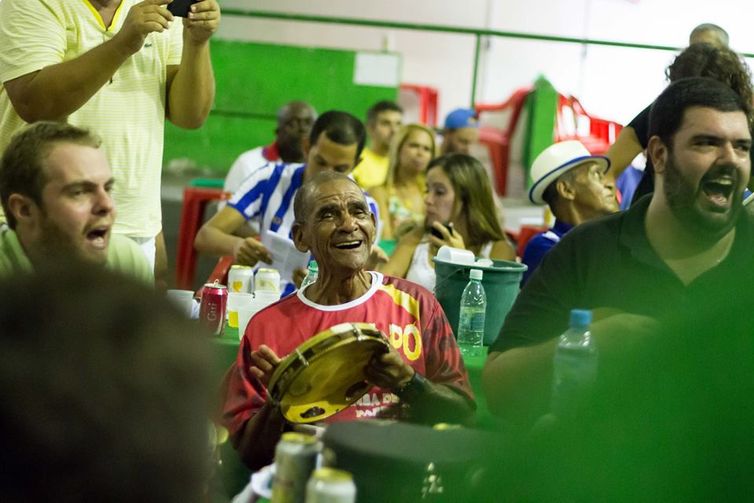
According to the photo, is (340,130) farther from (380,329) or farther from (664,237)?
(664,237)

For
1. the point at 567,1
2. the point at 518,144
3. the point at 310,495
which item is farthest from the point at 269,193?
the point at 567,1

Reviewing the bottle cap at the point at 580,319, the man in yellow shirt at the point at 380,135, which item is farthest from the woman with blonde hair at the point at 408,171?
the bottle cap at the point at 580,319

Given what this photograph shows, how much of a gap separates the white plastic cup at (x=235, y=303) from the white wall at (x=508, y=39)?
25.3 ft

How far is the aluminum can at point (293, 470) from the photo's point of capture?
1.47 m

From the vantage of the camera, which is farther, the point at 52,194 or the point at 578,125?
the point at 578,125

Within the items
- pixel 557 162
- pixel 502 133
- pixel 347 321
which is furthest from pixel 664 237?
pixel 502 133

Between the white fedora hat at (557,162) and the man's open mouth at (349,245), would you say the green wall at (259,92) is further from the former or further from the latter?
the man's open mouth at (349,245)

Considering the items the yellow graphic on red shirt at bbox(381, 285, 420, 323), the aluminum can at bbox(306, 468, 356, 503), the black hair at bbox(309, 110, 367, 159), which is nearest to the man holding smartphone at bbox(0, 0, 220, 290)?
the yellow graphic on red shirt at bbox(381, 285, 420, 323)

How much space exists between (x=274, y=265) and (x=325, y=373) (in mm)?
2005

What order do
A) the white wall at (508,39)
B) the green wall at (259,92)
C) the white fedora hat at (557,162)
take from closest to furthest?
the white fedora hat at (557,162) < the green wall at (259,92) < the white wall at (508,39)

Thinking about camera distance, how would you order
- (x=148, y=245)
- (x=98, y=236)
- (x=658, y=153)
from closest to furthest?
1. (x=98, y=236)
2. (x=658, y=153)
3. (x=148, y=245)

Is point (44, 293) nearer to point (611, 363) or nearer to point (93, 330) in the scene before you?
point (93, 330)

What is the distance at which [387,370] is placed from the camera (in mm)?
2363

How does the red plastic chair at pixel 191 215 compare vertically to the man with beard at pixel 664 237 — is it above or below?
Result: below
